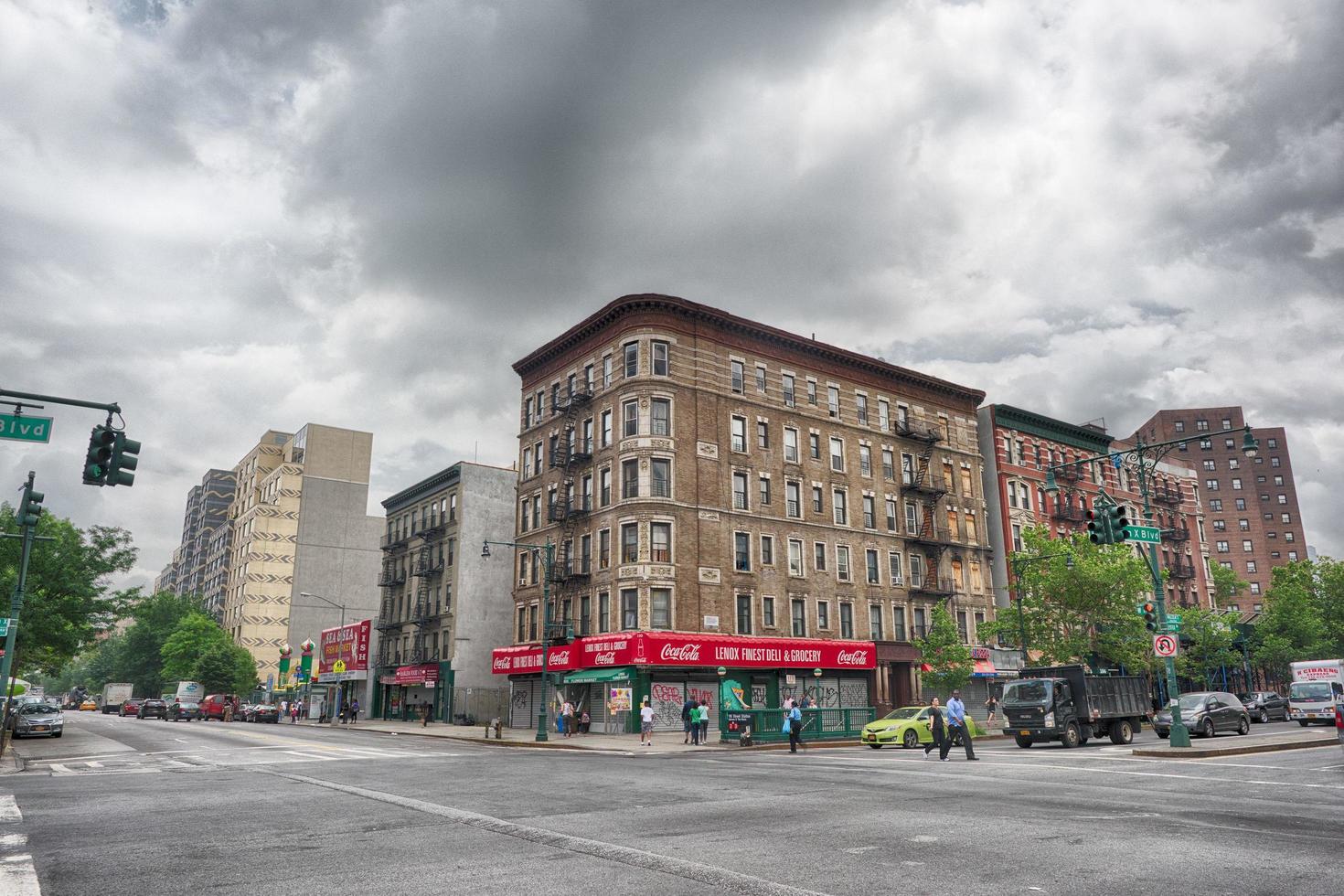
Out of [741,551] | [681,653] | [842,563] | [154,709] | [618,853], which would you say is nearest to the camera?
[618,853]

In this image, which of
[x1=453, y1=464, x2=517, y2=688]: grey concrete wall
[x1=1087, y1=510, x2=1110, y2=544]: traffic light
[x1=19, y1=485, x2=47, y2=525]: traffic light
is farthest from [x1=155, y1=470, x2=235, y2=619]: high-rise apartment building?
[x1=1087, y1=510, x2=1110, y2=544]: traffic light

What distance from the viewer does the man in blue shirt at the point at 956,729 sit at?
23.1m

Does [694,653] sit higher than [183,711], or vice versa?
[694,653]

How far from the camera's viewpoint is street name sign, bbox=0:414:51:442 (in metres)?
14.7

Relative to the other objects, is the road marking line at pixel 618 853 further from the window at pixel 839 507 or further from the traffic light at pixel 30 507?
the window at pixel 839 507

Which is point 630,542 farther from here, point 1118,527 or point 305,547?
point 305,547

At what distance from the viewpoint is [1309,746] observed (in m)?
26.0

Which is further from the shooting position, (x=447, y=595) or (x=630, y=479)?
(x=447, y=595)

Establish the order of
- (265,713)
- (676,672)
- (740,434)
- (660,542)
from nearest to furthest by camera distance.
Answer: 1. (676,672)
2. (660,542)
3. (740,434)
4. (265,713)

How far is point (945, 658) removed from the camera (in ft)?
152

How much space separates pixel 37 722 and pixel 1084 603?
4981 centimetres

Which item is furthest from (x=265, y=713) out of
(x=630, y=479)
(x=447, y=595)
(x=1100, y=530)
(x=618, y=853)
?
(x=618, y=853)

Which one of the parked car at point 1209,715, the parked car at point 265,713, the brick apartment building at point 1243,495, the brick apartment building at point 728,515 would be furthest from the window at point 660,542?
the brick apartment building at point 1243,495

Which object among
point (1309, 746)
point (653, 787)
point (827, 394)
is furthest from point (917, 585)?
point (653, 787)
